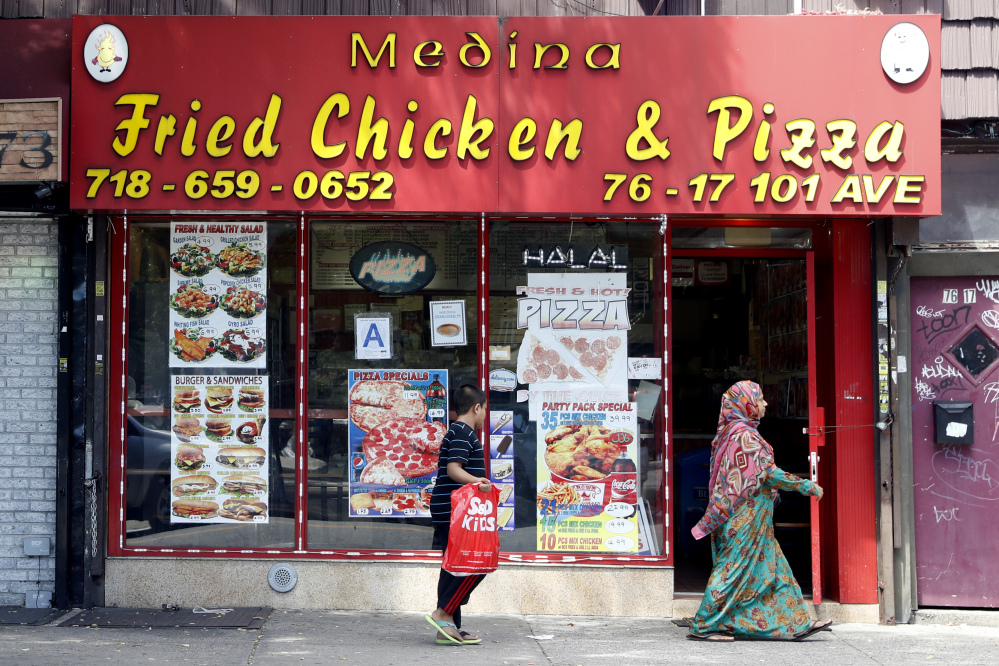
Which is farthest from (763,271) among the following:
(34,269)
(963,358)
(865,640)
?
(34,269)

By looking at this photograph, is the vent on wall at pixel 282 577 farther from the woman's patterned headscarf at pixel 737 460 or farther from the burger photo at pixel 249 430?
the woman's patterned headscarf at pixel 737 460

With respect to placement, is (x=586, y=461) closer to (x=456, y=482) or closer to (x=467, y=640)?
(x=456, y=482)

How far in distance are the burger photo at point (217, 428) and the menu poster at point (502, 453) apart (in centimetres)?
205

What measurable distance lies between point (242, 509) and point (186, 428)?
2.53ft

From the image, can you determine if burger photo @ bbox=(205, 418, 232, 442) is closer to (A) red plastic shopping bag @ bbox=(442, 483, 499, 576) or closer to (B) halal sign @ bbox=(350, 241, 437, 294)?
(B) halal sign @ bbox=(350, 241, 437, 294)

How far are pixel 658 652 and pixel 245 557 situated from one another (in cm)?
319

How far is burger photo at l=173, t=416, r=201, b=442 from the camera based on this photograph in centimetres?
752

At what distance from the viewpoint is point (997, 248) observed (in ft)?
24.5

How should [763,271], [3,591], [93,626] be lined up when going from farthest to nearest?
[763,271] < [3,591] < [93,626]

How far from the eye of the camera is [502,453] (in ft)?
24.8

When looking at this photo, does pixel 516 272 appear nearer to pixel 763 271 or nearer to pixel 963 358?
pixel 763 271

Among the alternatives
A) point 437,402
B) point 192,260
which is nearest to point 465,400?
point 437,402

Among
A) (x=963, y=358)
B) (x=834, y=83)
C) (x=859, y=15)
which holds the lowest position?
(x=963, y=358)

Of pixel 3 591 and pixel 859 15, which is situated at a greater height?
pixel 859 15
